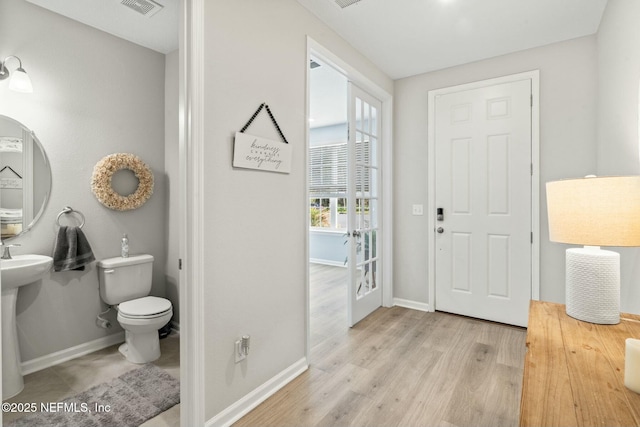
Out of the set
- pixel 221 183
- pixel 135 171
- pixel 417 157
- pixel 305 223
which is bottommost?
pixel 305 223

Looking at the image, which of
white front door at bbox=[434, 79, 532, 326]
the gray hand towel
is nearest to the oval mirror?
the gray hand towel

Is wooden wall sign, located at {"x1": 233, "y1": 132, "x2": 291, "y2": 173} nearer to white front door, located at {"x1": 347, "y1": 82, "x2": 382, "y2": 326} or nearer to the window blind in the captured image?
white front door, located at {"x1": 347, "y1": 82, "x2": 382, "y2": 326}

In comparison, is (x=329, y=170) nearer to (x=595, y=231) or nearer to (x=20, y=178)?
(x=20, y=178)

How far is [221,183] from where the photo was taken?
1636 mm

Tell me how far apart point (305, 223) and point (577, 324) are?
4.99ft

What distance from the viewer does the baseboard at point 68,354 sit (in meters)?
2.21

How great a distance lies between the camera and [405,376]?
211 centimetres

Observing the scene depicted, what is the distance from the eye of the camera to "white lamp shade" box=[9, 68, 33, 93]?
1.99 m

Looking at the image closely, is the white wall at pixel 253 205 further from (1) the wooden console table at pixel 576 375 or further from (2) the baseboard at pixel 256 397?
(1) the wooden console table at pixel 576 375

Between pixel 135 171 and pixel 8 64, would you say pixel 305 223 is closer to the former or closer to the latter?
pixel 135 171

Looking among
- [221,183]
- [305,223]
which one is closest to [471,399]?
[305,223]

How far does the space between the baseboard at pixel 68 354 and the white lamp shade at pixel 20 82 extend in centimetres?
182

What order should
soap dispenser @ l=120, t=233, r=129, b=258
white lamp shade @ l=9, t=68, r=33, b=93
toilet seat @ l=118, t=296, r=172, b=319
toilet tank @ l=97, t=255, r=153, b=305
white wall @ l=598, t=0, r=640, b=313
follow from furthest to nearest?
soap dispenser @ l=120, t=233, r=129, b=258 < toilet tank @ l=97, t=255, r=153, b=305 < toilet seat @ l=118, t=296, r=172, b=319 < white lamp shade @ l=9, t=68, r=33, b=93 < white wall @ l=598, t=0, r=640, b=313

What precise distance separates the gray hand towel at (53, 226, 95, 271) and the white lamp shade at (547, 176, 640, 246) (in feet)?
9.79
